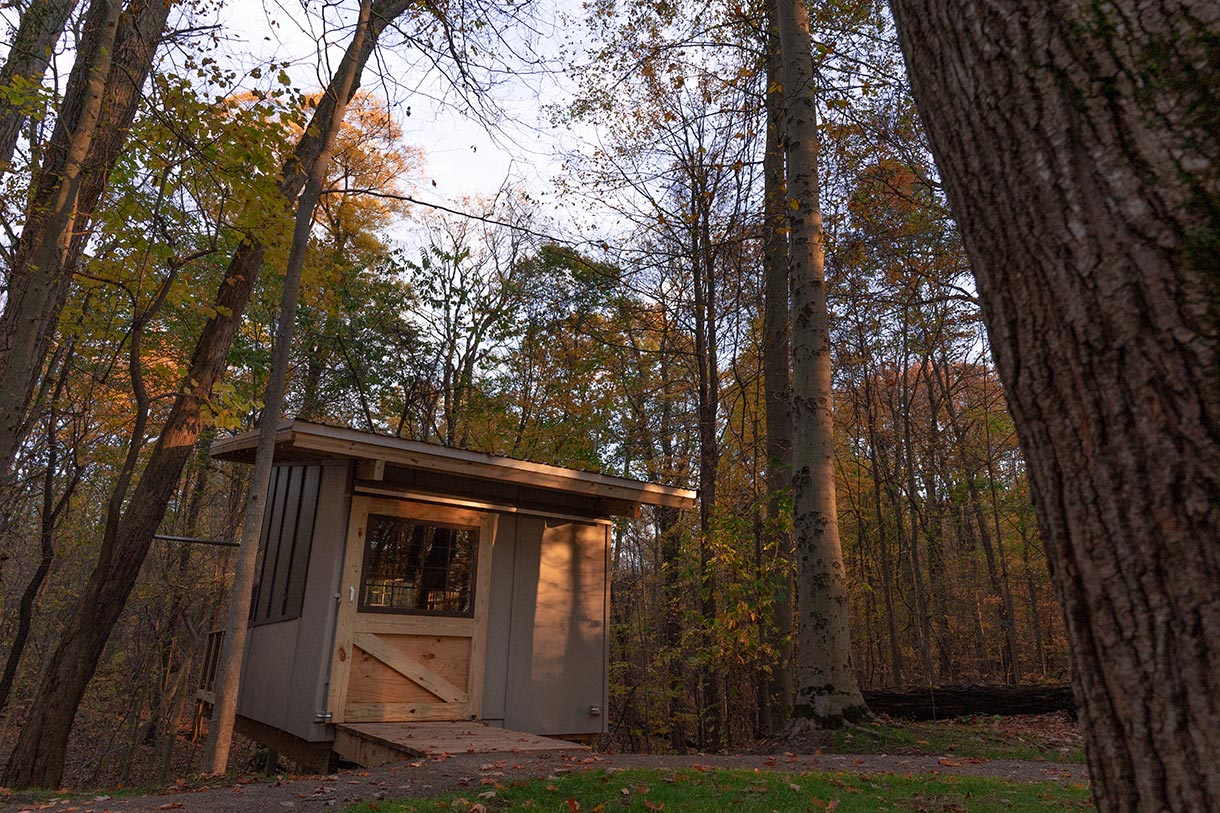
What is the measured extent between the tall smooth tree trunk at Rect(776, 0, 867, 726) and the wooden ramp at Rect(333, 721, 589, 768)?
2109 mm

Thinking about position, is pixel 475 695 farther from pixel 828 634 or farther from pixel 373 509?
pixel 828 634

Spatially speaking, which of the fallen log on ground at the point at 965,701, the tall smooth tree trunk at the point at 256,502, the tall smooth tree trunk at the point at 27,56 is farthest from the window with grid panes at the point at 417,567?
the tall smooth tree trunk at the point at 27,56

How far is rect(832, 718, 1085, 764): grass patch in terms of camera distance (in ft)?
20.9

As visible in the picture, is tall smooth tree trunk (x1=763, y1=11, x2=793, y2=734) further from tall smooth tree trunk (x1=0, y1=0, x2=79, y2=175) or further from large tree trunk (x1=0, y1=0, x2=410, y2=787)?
tall smooth tree trunk (x1=0, y1=0, x2=79, y2=175)

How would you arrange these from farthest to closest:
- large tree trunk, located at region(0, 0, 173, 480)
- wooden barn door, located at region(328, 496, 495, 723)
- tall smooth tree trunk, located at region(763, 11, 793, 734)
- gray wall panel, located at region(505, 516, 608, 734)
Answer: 1. tall smooth tree trunk, located at region(763, 11, 793, 734)
2. gray wall panel, located at region(505, 516, 608, 734)
3. wooden barn door, located at region(328, 496, 495, 723)
4. large tree trunk, located at region(0, 0, 173, 480)

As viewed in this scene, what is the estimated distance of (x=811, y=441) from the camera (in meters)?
7.19

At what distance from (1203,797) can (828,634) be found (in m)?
5.88

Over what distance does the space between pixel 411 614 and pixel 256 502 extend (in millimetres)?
2107

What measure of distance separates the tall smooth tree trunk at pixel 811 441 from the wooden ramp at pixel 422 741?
211 cm

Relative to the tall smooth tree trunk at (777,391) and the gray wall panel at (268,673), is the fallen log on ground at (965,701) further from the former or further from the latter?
the gray wall panel at (268,673)

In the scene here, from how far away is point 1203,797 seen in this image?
1125 mm

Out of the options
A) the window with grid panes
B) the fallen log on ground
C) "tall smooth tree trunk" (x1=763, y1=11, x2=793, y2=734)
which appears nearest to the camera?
the window with grid panes

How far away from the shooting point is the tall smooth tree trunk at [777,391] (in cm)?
1023

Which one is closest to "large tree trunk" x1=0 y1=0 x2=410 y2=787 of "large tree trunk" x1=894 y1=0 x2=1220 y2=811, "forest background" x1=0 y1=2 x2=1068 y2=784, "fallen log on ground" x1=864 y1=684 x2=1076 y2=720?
"forest background" x1=0 y1=2 x2=1068 y2=784
